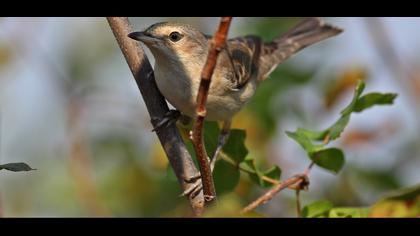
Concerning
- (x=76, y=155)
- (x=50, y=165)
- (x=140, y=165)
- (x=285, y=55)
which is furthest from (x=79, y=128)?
(x=285, y=55)

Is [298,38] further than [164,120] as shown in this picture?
Yes

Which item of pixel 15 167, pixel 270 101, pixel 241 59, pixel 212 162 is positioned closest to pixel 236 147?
pixel 212 162

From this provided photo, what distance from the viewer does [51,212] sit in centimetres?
453

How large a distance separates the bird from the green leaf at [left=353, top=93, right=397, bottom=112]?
23.0 inches

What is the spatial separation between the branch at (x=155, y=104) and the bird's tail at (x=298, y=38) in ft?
8.52

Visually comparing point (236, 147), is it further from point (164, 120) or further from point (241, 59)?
point (241, 59)

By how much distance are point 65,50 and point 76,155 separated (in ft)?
5.68

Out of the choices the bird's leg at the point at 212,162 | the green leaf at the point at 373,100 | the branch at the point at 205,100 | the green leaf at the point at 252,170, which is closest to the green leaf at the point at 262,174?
the green leaf at the point at 252,170

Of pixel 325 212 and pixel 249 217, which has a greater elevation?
pixel 249 217

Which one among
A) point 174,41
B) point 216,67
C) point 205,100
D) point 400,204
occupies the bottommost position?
point 400,204

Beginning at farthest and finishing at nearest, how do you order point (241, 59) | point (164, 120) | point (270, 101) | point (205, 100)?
point (241, 59) → point (270, 101) → point (164, 120) → point (205, 100)

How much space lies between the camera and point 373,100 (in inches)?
118

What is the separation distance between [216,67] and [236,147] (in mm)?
1239
